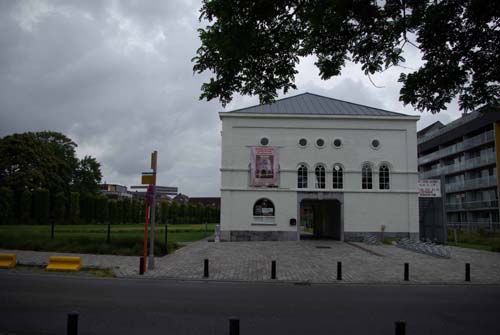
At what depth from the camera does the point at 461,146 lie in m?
55.7

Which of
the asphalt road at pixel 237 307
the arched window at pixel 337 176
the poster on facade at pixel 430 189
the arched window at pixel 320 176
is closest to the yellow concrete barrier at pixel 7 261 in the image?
the asphalt road at pixel 237 307

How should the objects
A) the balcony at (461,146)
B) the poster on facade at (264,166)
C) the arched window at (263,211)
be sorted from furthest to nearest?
the balcony at (461,146) → the poster on facade at (264,166) → the arched window at (263,211)

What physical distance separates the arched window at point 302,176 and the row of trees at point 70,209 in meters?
19.5

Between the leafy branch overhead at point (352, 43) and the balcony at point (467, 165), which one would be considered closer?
the leafy branch overhead at point (352, 43)

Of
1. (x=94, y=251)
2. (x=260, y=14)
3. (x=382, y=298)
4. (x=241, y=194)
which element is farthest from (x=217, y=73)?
(x=241, y=194)

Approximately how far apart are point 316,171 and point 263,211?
5080 mm

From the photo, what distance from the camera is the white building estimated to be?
1158 inches

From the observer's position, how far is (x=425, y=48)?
26.0 feet

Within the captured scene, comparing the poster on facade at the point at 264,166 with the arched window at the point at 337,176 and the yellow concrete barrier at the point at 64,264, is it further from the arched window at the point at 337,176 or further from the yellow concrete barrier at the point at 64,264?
the yellow concrete barrier at the point at 64,264

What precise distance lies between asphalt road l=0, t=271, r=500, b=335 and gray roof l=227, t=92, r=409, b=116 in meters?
20.5

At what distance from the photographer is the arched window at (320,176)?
30141 millimetres

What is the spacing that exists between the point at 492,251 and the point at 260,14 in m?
22.7

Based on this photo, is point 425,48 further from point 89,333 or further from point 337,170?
point 337,170

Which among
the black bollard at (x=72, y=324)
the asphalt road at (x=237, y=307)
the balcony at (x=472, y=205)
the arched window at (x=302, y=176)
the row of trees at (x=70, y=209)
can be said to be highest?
the arched window at (x=302, y=176)
